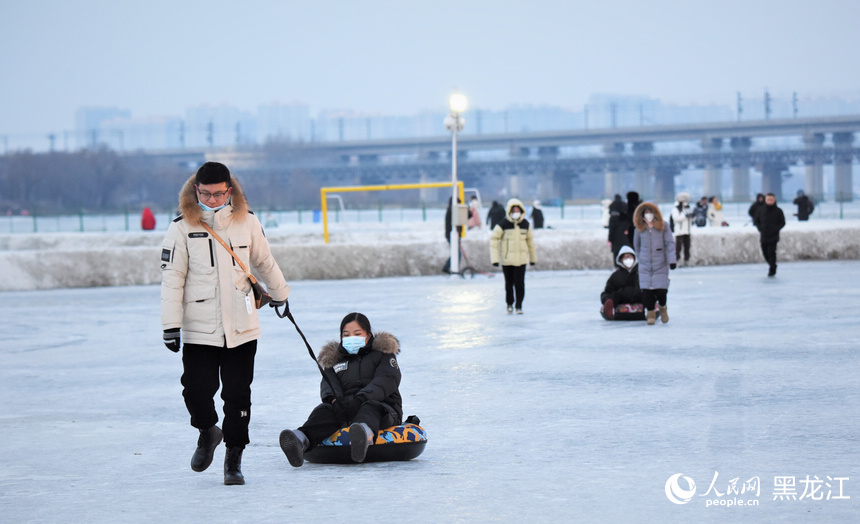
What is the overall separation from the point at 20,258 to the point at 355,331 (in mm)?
18864

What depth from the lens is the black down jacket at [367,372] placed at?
646 cm

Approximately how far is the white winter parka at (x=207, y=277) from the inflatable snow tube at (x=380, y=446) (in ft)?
2.89

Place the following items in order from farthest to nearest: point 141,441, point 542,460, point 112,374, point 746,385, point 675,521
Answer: point 112,374
point 746,385
point 141,441
point 542,460
point 675,521

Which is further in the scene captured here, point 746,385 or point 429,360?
point 429,360

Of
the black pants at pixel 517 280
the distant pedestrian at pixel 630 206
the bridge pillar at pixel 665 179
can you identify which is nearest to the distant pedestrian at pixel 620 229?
the distant pedestrian at pixel 630 206

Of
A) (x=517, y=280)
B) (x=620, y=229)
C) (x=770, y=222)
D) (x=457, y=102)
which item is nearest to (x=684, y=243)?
(x=770, y=222)

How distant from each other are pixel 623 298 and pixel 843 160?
120m

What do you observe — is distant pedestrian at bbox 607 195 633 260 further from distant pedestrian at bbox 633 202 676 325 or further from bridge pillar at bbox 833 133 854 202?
bridge pillar at bbox 833 133 854 202

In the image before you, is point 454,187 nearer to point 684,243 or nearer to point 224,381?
point 684,243

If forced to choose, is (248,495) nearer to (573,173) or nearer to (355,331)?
(355,331)

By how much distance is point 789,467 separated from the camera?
5.95 m

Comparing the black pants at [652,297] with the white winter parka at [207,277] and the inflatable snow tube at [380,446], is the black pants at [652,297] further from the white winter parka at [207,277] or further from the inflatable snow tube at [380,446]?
the white winter parka at [207,277]

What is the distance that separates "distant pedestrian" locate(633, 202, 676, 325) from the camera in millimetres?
13656

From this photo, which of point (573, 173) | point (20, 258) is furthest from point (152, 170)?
Result: point (20, 258)
